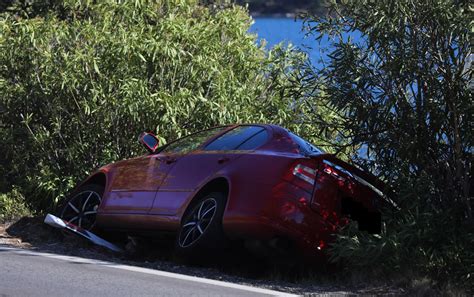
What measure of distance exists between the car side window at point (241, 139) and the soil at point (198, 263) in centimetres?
106

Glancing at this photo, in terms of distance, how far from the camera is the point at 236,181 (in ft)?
26.1

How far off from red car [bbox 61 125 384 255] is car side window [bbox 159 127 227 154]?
0.06 feet

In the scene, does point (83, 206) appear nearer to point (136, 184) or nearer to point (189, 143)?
point (136, 184)

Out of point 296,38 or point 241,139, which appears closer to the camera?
point 241,139

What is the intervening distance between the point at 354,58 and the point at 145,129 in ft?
13.0

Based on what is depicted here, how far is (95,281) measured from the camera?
7.21 metres

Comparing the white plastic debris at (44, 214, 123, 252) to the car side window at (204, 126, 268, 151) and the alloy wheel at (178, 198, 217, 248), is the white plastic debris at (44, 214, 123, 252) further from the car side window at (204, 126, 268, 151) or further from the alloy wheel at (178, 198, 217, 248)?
the car side window at (204, 126, 268, 151)

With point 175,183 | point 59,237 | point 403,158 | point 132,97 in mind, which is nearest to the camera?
point 403,158

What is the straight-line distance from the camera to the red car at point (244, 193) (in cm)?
766

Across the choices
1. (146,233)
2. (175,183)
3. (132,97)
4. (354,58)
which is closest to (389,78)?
(354,58)

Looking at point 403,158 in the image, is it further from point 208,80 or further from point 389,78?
point 208,80

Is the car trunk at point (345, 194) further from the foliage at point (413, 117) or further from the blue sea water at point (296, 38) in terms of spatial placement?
the blue sea water at point (296, 38)

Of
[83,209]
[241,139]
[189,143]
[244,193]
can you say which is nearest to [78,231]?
[83,209]

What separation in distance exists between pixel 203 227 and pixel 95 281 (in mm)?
1304
